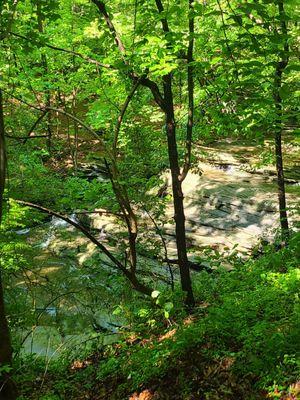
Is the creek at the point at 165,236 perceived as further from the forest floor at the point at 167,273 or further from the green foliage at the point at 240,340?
the green foliage at the point at 240,340

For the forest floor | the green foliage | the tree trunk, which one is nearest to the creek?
the forest floor

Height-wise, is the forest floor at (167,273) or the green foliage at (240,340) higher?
the green foliage at (240,340)

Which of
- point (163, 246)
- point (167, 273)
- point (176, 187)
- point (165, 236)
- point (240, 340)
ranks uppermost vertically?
point (176, 187)

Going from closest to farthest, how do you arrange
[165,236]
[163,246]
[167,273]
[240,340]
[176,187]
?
[240,340]
[176,187]
[163,246]
[167,273]
[165,236]

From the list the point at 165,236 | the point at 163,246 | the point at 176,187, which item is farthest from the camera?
the point at 165,236

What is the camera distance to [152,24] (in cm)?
474

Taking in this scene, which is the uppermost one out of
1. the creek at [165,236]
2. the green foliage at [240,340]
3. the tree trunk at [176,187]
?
the tree trunk at [176,187]

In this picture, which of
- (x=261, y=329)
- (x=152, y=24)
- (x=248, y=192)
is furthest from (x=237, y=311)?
(x=248, y=192)

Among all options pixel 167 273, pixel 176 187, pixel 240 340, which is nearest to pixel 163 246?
pixel 176 187

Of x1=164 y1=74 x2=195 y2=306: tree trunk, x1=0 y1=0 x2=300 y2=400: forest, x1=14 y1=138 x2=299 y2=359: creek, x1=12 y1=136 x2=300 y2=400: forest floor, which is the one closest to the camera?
x1=0 y1=0 x2=300 y2=400: forest

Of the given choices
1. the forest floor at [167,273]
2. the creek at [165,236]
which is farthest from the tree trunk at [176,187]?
the creek at [165,236]

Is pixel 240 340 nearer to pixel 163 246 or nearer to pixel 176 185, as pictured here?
pixel 176 185

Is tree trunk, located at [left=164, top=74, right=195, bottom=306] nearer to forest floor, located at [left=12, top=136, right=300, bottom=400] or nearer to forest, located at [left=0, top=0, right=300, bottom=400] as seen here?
forest, located at [left=0, top=0, right=300, bottom=400]

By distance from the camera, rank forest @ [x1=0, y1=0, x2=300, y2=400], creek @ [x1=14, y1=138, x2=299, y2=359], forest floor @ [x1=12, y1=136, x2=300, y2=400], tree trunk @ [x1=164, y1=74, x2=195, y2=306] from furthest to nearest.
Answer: creek @ [x1=14, y1=138, x2=299, y2=359] < tree trunk @ [x1=164, y1=74, x2=195, y2=306] < forest floor @ [x1=12, y1=136, x2=300, y2=400] < forest @ [x1=0, y1=0, x2=300, y2=400]
